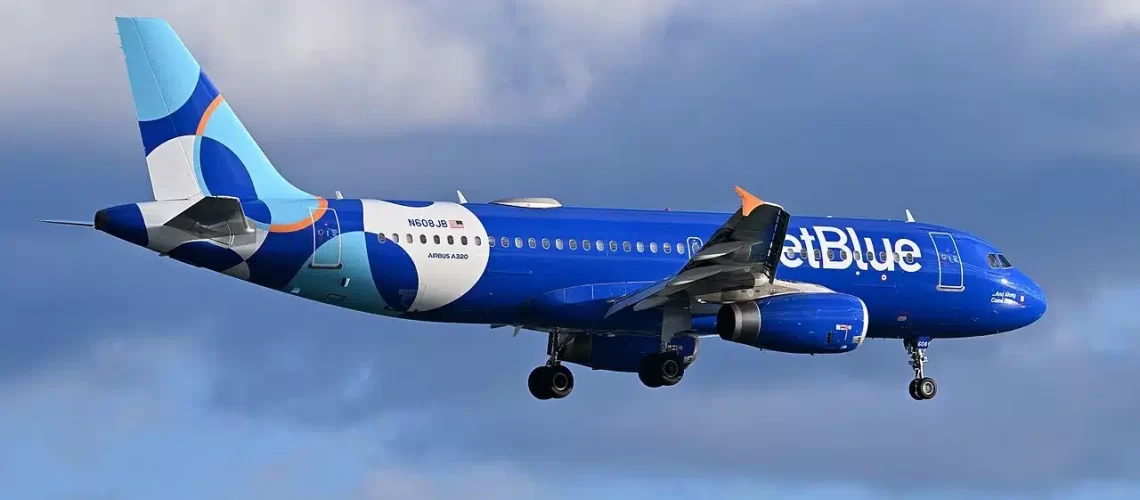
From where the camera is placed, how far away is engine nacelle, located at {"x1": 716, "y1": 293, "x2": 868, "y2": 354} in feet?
150

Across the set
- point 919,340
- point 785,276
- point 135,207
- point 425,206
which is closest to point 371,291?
point 425,206

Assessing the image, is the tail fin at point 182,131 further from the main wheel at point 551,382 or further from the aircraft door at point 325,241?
the main wheel at point 551,382

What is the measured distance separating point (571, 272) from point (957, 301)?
10.5 meters

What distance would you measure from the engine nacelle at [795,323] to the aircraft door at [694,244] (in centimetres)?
244

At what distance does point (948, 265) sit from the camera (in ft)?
168

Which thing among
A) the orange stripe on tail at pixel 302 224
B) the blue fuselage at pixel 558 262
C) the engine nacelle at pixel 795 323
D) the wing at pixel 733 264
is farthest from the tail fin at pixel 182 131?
the engine nacelle at pixel 795 323

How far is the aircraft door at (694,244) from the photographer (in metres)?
48.4

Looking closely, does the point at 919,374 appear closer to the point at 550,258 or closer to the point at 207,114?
the point at 550,258

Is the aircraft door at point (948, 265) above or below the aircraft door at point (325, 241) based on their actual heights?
above

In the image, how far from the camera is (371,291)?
4397 centimetres

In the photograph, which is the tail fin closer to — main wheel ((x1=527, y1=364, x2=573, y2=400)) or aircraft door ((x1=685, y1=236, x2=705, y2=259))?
main wheel ((x1=527, y1=364, x2=573, y2=400))

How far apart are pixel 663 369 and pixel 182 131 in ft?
40.8

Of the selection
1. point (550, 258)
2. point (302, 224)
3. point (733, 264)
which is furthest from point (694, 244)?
point (302, 224)

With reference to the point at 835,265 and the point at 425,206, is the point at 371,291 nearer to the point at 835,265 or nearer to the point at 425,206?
the point at 425,206
